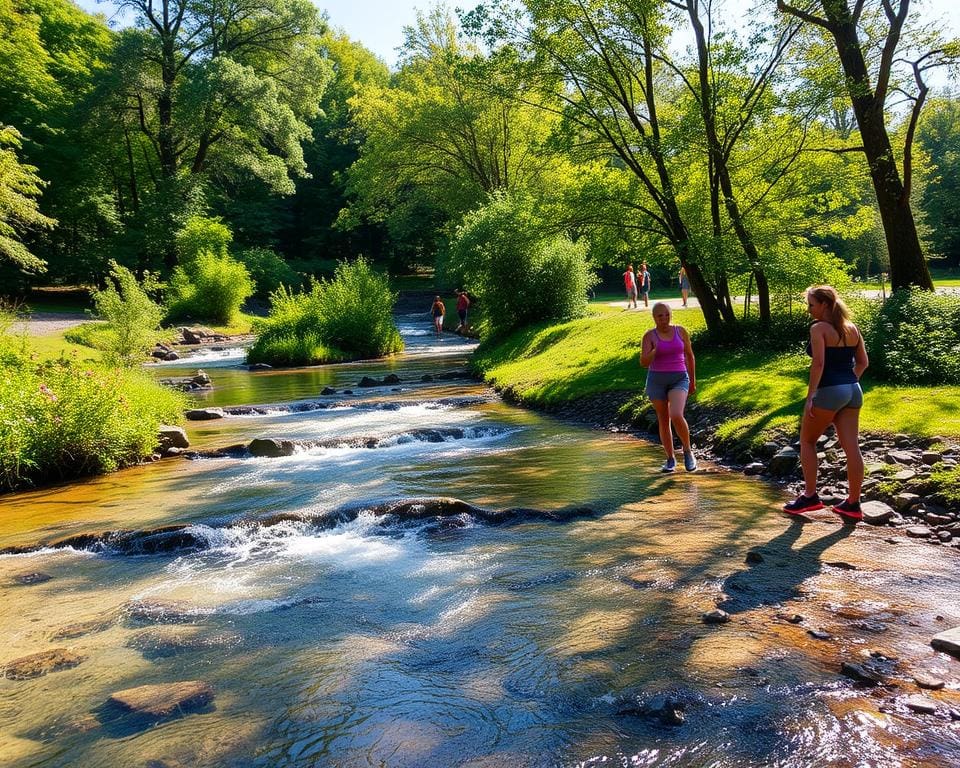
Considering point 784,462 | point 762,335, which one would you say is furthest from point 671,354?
point 762,335

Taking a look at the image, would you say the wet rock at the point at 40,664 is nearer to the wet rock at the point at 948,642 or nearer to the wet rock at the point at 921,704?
the wet rock at the point at 921,704

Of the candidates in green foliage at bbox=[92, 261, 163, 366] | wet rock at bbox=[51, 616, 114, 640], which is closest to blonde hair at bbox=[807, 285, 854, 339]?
wet rock at bbox=[51, 616, 114, 640]

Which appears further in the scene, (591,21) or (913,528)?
(591,21)

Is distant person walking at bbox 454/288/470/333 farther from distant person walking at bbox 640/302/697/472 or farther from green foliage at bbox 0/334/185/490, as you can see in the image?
distant person walking at bbox 640/302/697/472

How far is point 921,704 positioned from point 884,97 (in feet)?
46.6

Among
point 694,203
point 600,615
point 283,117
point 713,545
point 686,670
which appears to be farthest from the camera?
point 283,117

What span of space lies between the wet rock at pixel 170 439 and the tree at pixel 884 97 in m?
14.5

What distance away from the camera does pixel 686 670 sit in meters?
4.80

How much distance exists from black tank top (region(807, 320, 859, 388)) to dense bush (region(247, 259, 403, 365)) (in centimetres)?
2510

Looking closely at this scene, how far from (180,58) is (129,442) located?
42125 millimetres

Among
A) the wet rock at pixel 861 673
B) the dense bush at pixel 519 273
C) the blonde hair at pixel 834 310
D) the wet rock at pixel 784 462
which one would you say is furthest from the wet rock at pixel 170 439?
the dense bush at pixel 519 273

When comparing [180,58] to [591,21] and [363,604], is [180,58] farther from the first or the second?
[363,604]

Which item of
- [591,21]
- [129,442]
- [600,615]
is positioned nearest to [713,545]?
[600,615]

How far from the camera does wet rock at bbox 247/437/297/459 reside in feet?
43.2
